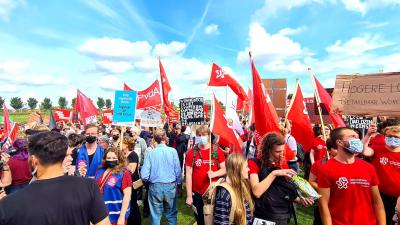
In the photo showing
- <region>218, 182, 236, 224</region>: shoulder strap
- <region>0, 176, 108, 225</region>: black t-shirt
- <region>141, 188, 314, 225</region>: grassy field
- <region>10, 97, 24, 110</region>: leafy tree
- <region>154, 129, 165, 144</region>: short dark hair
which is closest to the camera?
<region>0, 176, 108, 225</region>: black t-shirt

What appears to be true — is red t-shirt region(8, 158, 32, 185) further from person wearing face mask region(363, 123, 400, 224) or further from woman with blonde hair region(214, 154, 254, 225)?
person wearing face mask region(363, 123, 400, 224)

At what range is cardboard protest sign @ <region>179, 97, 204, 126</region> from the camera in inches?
276

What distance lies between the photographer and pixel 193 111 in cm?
705

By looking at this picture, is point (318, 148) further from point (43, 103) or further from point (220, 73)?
point (43, 103)

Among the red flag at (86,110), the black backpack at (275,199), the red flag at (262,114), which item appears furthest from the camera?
the red flag at (86,110)

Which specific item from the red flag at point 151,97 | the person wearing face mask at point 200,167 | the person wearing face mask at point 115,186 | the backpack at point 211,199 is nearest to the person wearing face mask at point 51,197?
the backpack at point 211,199

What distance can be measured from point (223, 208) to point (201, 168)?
204cm

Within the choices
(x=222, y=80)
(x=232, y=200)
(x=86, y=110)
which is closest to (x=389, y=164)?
(x=232, y=200)

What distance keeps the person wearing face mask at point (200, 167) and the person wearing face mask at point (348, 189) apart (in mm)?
2122

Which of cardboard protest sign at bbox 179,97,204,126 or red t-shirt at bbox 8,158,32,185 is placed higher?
cardboard protest sign at bbox 179,97,204,126

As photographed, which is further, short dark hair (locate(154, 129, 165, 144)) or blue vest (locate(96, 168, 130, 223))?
short dark hair (locate(154, 129, 165, 144))

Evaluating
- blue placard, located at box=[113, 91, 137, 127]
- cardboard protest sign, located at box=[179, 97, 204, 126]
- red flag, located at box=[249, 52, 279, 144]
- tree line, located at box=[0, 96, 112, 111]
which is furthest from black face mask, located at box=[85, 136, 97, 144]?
tree line, located at box=[0, 96, 112, 111]

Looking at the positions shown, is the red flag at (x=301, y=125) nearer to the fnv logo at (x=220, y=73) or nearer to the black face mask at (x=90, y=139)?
the fnv logo at (x=220, y=73)

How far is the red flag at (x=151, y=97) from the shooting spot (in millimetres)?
10625
